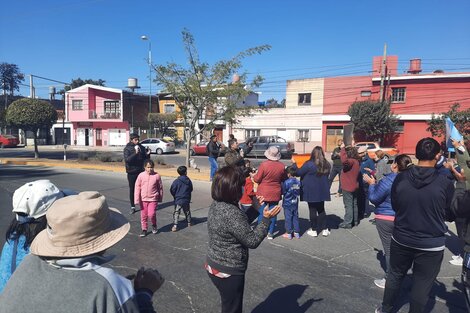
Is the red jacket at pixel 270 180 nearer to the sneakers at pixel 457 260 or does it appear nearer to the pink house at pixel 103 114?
the sneakers at pixel 457 260

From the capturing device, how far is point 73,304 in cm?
140

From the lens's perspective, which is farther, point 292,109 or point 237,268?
point 292,109

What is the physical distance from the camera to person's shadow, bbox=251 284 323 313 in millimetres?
3932

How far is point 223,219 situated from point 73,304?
5.20 feet

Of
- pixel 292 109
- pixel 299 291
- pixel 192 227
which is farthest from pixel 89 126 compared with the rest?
pixel 299 291

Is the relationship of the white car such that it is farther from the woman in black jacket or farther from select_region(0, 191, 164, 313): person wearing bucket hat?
select_region(0, 191, 164, 313): person wearing bucket hat

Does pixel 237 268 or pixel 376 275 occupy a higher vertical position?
pixel 237 268

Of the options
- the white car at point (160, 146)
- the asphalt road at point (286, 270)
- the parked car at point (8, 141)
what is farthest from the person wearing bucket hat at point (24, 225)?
the parked car at point (8, 141)

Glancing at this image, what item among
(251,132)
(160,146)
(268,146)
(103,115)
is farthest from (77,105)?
(268,146)

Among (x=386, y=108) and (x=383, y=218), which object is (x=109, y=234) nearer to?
(x=383, y=218)

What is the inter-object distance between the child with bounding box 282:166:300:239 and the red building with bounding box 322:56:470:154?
26018mm

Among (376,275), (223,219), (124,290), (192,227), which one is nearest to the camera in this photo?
(124,290)

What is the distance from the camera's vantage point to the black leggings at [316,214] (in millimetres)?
6570

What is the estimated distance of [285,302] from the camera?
161 inches
